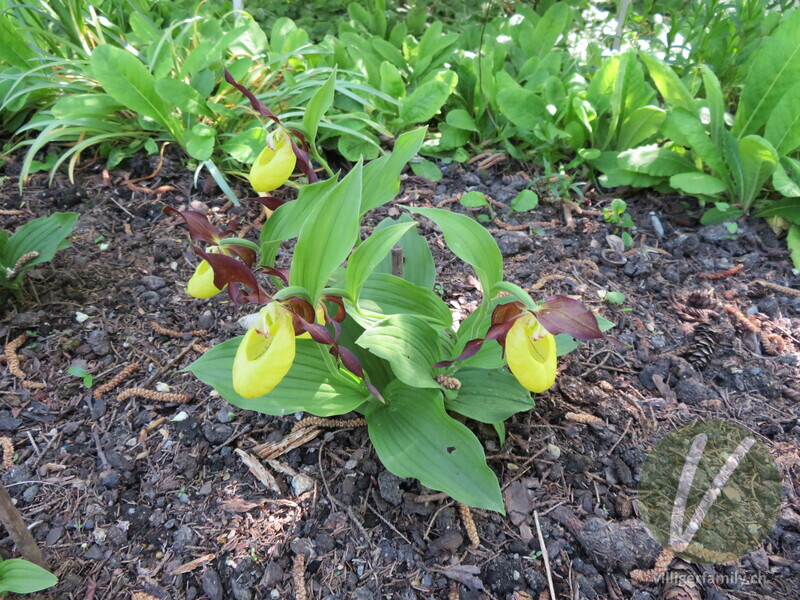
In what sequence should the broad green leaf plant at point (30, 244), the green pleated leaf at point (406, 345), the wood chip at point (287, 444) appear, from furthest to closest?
the broad green leaf plant at point (30, 244)
the wood chip at point (287, 444)
the green pleated leaf at point (406, 345)

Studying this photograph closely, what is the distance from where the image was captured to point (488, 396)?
52.1 inches

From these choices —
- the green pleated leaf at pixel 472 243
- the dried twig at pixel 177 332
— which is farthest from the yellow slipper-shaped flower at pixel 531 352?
the dried twig at pixel 177 332

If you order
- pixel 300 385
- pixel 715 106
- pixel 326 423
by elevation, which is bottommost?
pixel 326 423

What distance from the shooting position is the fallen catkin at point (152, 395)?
1.54 metres

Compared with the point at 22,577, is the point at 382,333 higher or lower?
higher

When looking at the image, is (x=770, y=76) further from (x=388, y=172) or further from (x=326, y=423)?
(x=326, y=423)

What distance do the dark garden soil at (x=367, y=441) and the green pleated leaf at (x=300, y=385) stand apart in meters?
0.23

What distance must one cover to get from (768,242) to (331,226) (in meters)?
2.02

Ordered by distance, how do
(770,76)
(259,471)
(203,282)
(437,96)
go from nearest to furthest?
(203,282) → (259,471) → (770,76) → (437,96)

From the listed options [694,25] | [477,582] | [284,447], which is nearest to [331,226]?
[284,447]

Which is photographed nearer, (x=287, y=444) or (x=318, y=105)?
(x=318, y=105)

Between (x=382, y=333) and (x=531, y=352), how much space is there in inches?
12.5

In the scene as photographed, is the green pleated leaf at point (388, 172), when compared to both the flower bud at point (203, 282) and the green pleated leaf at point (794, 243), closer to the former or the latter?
the flower bud at point (203, 282)

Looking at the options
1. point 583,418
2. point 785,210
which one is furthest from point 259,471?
point 785,210
